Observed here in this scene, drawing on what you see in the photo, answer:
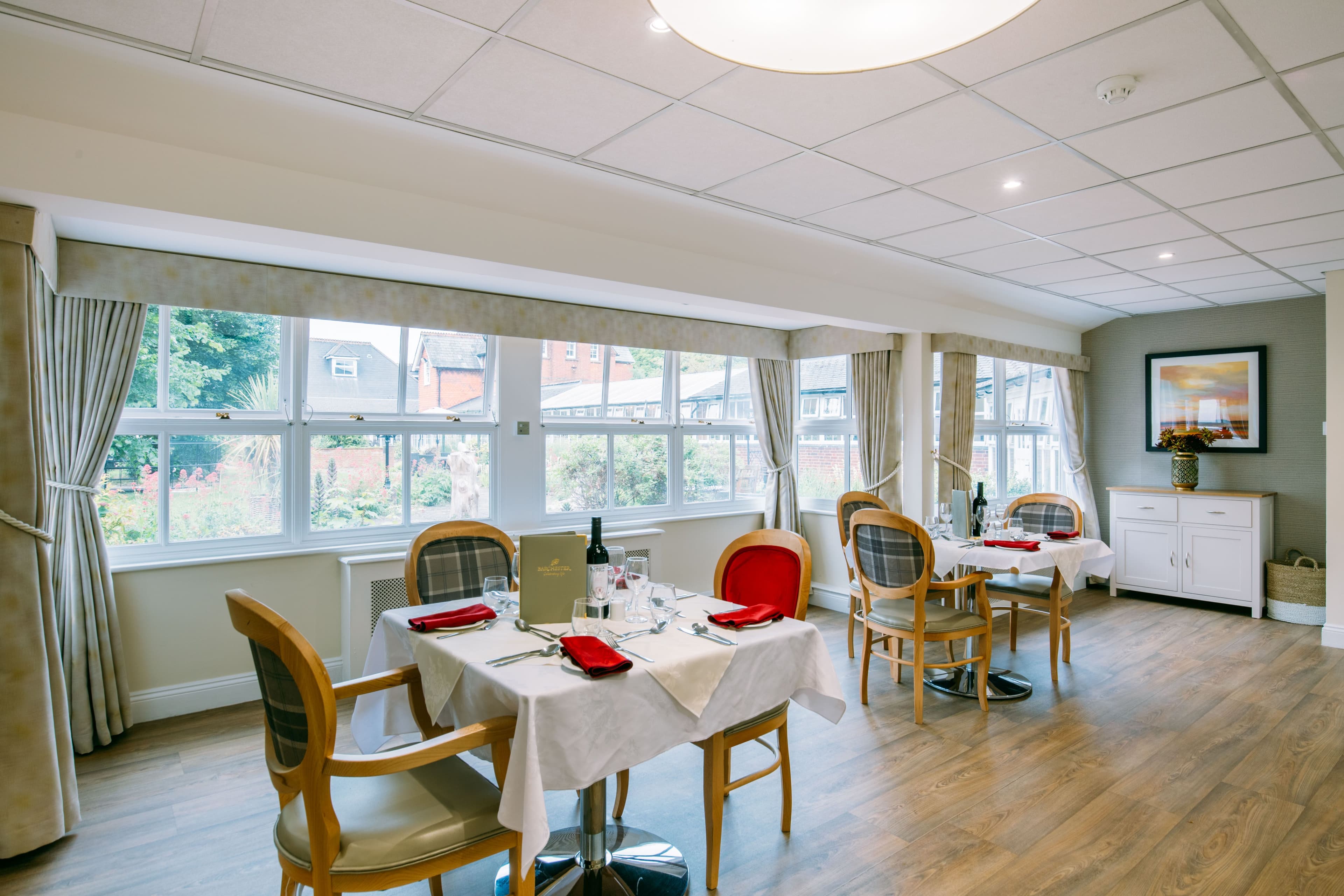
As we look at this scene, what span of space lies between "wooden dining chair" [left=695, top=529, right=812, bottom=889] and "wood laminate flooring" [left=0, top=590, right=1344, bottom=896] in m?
0.16

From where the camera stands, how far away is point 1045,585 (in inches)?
177

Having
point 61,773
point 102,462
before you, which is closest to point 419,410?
point 102,462

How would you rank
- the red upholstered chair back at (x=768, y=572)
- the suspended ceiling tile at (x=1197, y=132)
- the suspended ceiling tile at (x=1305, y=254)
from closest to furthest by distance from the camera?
the suspended ceiling tile at (x=1197, y=132) < the red upholstered chair back at (x=768, y=572) < the suspended ceiling tile at (x=1305, y=254)

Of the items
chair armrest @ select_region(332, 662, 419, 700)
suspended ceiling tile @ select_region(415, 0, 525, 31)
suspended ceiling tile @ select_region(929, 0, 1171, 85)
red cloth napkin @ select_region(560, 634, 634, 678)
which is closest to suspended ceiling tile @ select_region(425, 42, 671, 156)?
suspended ceiling tile @ select_region(415, 0, 525, 31)

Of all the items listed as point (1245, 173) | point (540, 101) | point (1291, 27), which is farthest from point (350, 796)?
point (1245, 173)

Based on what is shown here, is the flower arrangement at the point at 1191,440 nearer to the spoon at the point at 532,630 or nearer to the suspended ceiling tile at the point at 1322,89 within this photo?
the suspended ceiling tile at the point at 1322,89

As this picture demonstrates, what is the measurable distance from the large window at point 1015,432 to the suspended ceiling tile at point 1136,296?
33.3 inches

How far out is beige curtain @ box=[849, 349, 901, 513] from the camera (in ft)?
18.7

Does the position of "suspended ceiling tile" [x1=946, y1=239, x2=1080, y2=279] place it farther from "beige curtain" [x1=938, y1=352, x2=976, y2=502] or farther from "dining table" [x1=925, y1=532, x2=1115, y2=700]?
"dining table" [x1=925, y1=532, x2=1115, y2=700]

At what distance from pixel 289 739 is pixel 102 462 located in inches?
104

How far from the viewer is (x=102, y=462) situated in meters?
3.55

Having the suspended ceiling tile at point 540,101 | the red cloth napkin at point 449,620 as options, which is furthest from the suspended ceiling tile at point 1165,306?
the red cloth napkin at point 449,620

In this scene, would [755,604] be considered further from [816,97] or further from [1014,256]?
[1014,256]

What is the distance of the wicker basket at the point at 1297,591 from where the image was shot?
18.7ft
